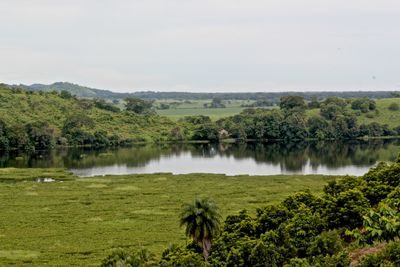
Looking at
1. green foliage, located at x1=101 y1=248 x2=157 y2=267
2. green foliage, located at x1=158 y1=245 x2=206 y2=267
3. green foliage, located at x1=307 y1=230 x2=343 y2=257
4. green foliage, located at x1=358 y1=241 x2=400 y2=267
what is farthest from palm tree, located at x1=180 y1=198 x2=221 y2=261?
green foliage, located at x1=358 y1=241 x2=400 y2=267

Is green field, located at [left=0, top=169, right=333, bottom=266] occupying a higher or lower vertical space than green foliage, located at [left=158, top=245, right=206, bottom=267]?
lower

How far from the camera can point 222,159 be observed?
547ft

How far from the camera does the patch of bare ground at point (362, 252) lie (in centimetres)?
3648

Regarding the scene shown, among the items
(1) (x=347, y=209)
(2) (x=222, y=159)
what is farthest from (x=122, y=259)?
(2) (x=222, y=159)

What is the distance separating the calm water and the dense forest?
79324 mm

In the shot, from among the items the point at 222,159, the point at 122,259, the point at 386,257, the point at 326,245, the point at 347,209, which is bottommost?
the point at 222,159

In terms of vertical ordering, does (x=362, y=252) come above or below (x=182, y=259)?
above

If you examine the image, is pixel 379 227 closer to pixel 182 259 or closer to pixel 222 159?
pixel 182 259

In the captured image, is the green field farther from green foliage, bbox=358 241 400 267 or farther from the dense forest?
green foliage, bbox=358 241 400 267

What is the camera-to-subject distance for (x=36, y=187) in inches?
4250

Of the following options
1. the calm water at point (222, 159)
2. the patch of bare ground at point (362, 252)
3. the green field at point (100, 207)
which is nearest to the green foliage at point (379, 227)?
the patch of bare ground at point (362, 252)

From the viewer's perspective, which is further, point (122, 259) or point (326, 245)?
point (122, 259)

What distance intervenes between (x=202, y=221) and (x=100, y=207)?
41.9 meters

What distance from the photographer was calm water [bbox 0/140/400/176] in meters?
141
